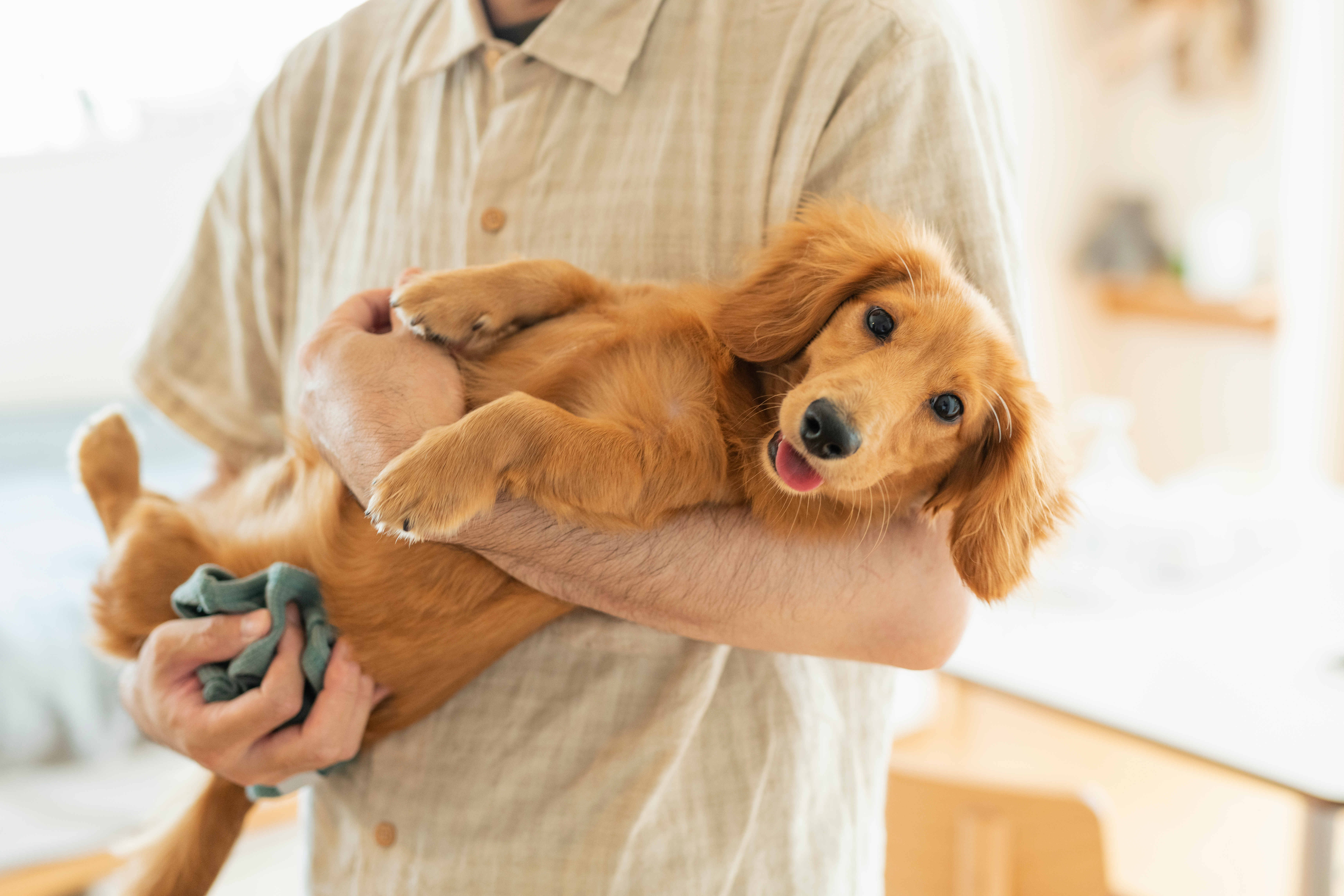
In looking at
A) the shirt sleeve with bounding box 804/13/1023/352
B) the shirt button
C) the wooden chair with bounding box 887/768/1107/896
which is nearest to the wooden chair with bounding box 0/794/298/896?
the wooden chair with bounding box 887/768/1107/896

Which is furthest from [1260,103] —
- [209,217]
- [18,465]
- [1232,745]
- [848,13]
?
[18,465]

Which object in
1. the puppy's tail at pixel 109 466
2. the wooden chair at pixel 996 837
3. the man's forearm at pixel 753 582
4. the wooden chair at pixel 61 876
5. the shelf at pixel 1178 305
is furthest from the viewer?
the shelf at pixel 1178 305

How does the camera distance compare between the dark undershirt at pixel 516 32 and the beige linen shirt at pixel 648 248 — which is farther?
the dark undershirt at pixel 516 32

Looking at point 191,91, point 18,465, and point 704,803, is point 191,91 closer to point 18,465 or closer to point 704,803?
point 18,465

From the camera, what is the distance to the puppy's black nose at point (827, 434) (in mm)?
1098

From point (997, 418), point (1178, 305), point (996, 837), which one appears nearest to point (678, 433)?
point (997, 418)

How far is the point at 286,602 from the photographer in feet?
4.00

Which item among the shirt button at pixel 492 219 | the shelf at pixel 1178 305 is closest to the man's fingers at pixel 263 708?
the shirt button at pixel 492 219

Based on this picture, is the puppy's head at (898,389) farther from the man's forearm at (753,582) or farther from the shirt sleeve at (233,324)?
the shirt sleeve at (233,324)

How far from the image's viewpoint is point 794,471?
114 centimetres

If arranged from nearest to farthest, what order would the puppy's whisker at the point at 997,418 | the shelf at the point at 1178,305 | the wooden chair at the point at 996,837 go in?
the puppy's whisker at the point at 997,418, the wooden chair at the point at 996,837, the shelf at the point at 1178,305

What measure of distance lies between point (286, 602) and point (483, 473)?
1.06 feet

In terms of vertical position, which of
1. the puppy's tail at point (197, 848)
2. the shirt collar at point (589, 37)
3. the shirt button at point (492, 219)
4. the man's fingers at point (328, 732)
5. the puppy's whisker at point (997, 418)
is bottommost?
the puppy's tail at point (197, 848)

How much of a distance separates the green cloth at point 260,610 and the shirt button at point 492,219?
18.7 inches
